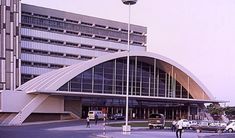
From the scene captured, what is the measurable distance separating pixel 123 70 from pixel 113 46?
4032cm

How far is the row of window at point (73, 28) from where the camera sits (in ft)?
330

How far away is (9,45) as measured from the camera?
91.1m

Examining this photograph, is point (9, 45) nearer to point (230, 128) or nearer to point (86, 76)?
point (86, 76)

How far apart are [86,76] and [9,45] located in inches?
1115

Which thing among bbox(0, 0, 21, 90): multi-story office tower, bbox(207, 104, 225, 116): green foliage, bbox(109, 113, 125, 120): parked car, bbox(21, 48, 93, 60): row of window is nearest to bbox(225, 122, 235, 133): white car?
bbox(109, 113, 125, 120): parked car

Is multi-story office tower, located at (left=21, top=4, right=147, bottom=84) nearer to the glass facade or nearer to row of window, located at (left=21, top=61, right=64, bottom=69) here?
row of window, located at (left=21, top=61, right=64, bottom=69)

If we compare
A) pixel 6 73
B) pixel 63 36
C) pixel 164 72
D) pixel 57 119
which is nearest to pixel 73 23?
pixel 63 36

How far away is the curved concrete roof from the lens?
6494cm

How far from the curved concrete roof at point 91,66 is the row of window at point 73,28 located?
29.0 metres

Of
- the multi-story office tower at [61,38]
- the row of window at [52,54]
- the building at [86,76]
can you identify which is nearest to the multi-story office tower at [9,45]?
the building at [86,76]

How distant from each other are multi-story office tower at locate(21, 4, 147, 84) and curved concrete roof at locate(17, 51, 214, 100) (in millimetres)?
25312

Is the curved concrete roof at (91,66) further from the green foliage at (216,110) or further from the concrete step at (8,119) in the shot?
the green foliage at (216,110)

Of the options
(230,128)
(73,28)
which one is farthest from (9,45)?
(230,128)

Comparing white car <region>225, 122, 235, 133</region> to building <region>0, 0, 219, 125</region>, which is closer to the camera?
white car <region>225, 122, 235, 133</region>
